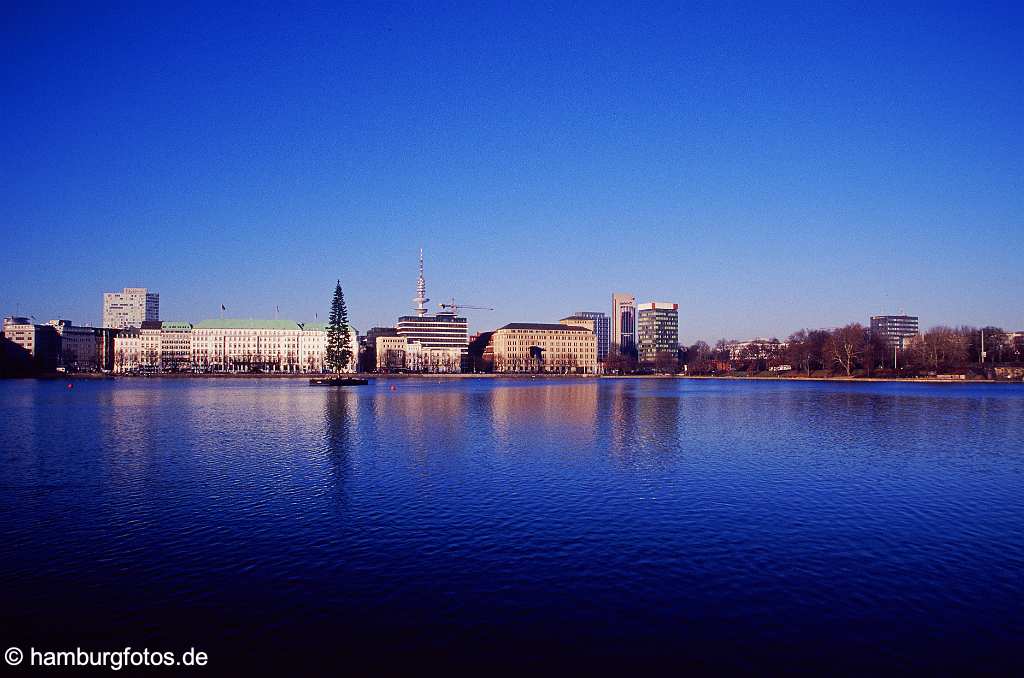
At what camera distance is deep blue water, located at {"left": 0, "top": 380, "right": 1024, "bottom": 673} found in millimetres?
11859

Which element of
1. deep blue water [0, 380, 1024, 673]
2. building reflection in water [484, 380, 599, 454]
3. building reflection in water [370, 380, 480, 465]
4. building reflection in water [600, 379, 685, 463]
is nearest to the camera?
deep blue water [0, 380, 1024, 673]

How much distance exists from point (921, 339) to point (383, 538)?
7841 inches

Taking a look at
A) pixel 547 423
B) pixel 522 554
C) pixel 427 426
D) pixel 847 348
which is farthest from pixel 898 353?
pixel 522 554

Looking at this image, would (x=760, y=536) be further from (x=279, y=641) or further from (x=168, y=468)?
(x=168, y=468)

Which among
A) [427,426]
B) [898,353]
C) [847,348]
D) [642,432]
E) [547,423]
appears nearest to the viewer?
[642,432]

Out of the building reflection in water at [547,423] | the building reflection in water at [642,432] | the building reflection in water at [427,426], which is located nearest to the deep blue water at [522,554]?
the building reflection in water at [642,432]

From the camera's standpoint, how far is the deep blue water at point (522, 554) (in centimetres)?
1186

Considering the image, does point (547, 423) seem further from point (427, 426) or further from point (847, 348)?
point (847, 348)

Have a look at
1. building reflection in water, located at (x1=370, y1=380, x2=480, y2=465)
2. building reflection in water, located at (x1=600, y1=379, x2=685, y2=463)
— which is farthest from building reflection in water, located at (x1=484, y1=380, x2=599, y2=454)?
building reflection in water, located at (x1=370, y1=380, x2=480, y2=465)

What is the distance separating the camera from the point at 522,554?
16.6 m

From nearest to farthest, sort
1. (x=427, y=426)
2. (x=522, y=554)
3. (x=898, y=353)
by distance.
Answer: (x=522, y=554) → (x=427, y=426) → (x=898, y=353)

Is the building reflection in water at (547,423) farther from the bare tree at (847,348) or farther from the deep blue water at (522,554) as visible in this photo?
the bare tree at (847,348)

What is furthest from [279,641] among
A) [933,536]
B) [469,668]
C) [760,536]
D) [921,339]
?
[921,339]

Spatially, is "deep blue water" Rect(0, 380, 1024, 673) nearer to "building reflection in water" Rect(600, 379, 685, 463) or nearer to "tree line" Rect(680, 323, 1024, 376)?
"building reflection in water" Rect(600, 379, 685, 463)
